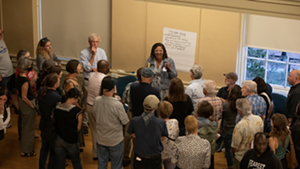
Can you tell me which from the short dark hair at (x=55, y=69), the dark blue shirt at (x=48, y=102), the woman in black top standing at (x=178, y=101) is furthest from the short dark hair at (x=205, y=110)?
the short dark hair at (x=55, y=69)

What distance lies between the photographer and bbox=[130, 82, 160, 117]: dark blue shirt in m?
3.90

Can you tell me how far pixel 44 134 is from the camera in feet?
11.8

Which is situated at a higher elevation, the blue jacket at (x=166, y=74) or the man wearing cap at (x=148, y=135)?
the blue jacket at (x=166, y=74)

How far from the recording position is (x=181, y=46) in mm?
6023

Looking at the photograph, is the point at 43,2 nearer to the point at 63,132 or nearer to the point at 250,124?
the point at 63,132

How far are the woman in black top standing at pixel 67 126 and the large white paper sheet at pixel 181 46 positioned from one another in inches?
114

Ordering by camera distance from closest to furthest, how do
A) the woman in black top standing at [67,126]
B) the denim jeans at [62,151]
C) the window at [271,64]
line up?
1. the woman in black top standing at [67,126]
2. the denim jeans at [62,151]
3. the window at [271,64]

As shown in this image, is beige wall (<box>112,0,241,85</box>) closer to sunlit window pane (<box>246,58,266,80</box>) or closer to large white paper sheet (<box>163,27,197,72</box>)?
large white paper sheet (<box>163,27,197,72</box>)

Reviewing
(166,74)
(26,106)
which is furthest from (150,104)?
(26,106)

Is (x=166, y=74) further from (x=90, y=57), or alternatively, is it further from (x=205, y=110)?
(x=205, y=110)

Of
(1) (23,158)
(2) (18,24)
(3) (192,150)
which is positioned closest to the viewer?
(3) (192,150)

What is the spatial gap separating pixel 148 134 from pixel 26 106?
7.81 feet

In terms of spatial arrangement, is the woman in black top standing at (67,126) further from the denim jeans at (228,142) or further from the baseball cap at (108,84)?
the denim jeans at (228,142)

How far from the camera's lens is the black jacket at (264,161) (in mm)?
3020
